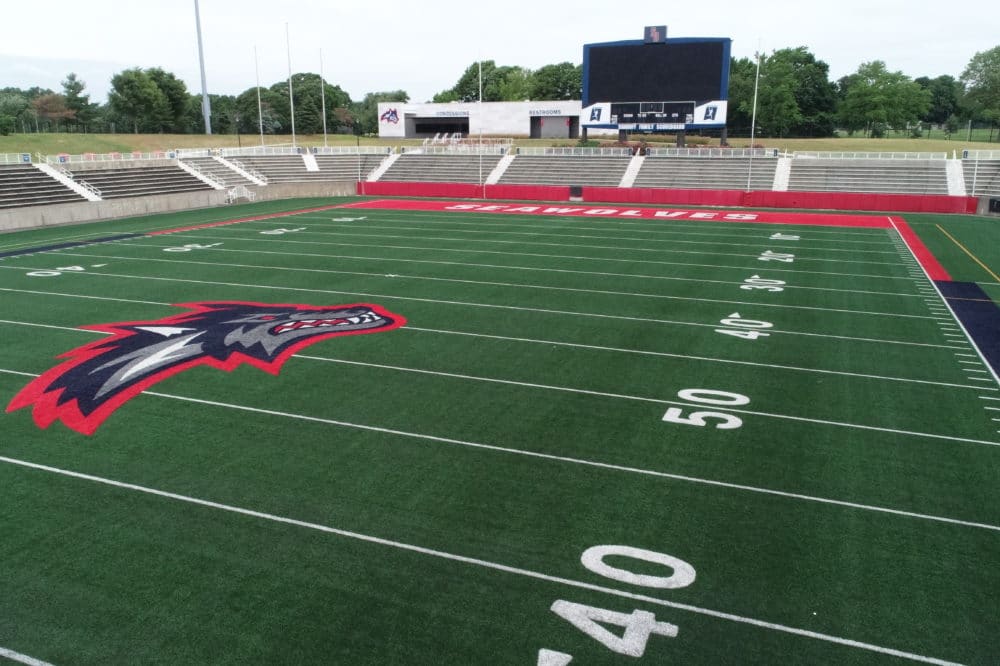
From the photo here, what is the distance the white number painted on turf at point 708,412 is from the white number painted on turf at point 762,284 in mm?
8312

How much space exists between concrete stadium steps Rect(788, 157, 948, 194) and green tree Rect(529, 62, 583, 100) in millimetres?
65277

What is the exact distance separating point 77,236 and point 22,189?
32.7ft

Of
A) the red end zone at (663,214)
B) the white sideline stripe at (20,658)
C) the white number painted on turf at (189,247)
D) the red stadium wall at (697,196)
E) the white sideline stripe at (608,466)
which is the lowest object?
the white sideline stripe at (20,658)

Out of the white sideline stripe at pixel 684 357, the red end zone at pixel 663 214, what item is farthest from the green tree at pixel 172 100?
the white sideline stripe at pixel 684 357

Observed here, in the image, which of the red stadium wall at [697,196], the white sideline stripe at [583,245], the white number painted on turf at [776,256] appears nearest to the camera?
the white sideline stripe at [583,245]

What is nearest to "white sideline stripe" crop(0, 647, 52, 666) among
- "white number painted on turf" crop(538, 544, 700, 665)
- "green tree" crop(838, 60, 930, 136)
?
"white number painted on turf" crop(538, 544, 700, 665)

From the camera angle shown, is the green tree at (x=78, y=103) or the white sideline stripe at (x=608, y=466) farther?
the green tree at (x=78, y=103)

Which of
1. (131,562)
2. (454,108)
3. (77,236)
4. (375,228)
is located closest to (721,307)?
(131,562)

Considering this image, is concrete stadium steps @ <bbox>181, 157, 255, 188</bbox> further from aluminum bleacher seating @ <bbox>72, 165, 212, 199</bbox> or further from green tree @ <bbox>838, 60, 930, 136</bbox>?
green tree @ <bbox>838, 60, 930, 136</bbox>

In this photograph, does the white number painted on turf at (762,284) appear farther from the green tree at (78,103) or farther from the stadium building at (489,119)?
the green tree at (78,103)

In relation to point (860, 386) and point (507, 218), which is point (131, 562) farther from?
point (507, 218)

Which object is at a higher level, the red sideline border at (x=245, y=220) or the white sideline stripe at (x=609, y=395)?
the red sideline border at (x=245, y=220)

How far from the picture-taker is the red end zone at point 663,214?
108 ft

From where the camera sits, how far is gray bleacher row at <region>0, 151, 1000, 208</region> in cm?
3959
